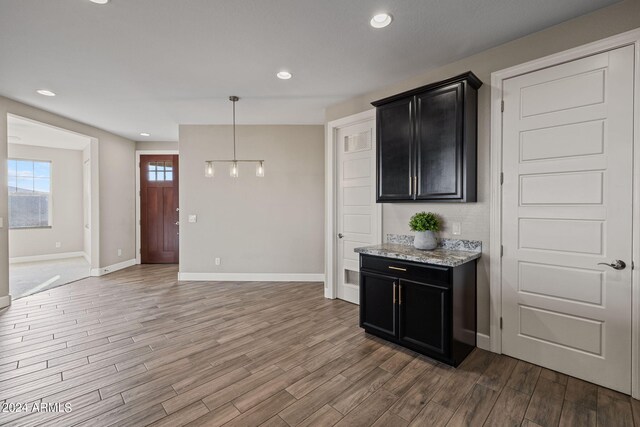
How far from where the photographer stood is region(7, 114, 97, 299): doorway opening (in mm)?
6469

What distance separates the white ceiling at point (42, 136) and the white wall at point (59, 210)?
0.78 ft

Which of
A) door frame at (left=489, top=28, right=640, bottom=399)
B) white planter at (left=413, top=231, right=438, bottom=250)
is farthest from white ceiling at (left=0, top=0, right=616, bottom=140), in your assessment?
white planter at (left=413, top=231, right=438, bottom=250)

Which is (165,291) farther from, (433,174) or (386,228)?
(433,174)

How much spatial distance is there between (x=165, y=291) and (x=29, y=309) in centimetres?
159

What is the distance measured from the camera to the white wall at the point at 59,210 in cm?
675

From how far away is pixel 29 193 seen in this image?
271 inches

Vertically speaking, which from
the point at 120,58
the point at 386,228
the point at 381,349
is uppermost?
the point at 120,58

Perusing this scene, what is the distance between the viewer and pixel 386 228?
11.4 feet

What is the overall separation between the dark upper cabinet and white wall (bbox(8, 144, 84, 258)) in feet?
28.1

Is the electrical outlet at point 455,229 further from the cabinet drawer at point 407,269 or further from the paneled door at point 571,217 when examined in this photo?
the cabinet drawer at point 407,269

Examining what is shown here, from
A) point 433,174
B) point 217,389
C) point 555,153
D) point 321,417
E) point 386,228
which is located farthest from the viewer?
point 386,228

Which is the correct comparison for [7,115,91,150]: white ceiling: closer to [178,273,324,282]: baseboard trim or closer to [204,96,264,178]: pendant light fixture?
[204,96,264,178]: pendant light fixture

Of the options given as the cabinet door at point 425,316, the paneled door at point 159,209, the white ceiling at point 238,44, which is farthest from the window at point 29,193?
the cabinet door at point 425,316

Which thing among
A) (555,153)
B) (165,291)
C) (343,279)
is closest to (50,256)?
(165,291)
